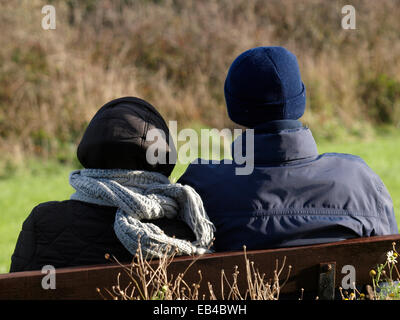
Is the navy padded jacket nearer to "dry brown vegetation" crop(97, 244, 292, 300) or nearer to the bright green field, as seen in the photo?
"dry brown vegetation" crop(97, 244, 292, 300)

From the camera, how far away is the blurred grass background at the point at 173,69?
33.6 ft

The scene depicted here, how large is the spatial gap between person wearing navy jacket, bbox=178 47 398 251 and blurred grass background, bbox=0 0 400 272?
5467 mm

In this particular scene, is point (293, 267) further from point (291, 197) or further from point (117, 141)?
point (117, 141)

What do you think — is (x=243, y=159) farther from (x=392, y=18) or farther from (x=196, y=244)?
(x=392, y=18)

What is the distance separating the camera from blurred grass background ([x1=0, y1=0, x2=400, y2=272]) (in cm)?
1023

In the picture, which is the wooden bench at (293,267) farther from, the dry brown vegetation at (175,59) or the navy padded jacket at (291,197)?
the dry brown vegetation at (175,59)

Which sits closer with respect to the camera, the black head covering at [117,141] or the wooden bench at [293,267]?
the wooden bench at [293,267]

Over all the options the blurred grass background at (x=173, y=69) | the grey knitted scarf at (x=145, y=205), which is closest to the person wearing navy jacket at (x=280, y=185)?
the grey knitted scarf at (x=145, y=205)

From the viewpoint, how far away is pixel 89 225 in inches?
102

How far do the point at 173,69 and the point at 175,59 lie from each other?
0.93ft

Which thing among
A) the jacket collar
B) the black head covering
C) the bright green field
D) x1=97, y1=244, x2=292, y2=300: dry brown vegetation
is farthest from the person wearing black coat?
the bright green field

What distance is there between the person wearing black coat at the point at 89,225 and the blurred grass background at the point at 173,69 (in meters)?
5.41

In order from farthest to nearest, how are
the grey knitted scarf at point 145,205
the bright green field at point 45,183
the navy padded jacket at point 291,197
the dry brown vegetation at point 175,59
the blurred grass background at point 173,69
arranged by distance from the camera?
the dry brown vegetation at point 175,59 < the blurred grass background at point 173,69 < the bright green field at point 45,183 < the navy padded jacket at point 291,197 < the grey knitted scarf at point 145,205

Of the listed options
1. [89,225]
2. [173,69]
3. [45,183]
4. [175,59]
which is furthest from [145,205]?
[175,59]
